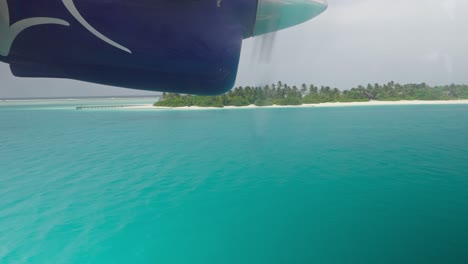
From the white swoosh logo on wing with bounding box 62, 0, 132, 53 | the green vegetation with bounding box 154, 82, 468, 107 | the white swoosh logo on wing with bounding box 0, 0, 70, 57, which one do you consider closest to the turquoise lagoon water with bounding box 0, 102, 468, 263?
the white swoosh logo on wing with bounding box 62, 0, 132, 53

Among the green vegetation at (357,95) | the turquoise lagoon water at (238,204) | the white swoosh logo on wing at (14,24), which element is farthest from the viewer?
the green vegetation at (357,95)

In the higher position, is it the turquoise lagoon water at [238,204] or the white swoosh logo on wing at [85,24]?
the white swoosh logo on wing at [85,24]

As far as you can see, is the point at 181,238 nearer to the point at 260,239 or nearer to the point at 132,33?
the point at 260,239

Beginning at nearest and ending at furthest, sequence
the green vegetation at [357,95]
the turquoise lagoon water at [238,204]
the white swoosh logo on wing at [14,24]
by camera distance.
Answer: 1. the white swoosh logo on wing at [14,24]
2. the turquoise lagoon water at [238,204]
3. the green vegetation at [357,95]

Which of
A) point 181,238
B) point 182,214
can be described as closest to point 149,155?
point 182,214

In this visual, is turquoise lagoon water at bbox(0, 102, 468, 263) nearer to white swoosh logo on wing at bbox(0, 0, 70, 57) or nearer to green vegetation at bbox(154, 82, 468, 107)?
white swoosh logo on wing at bbox(0, 0, 70, 57)

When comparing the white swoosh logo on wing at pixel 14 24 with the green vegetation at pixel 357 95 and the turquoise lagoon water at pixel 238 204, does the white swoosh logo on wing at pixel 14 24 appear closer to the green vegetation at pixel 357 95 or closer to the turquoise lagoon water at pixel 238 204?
the turquoise lagoon water at pixel 238 204

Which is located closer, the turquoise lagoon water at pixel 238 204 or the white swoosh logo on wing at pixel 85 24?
the white swoosh logo on wing at pixel 85 24

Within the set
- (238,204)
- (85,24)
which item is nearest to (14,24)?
(85,24)

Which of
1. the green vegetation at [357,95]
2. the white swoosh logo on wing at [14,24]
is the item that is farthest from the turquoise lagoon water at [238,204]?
the green vegetation at [357,95]
